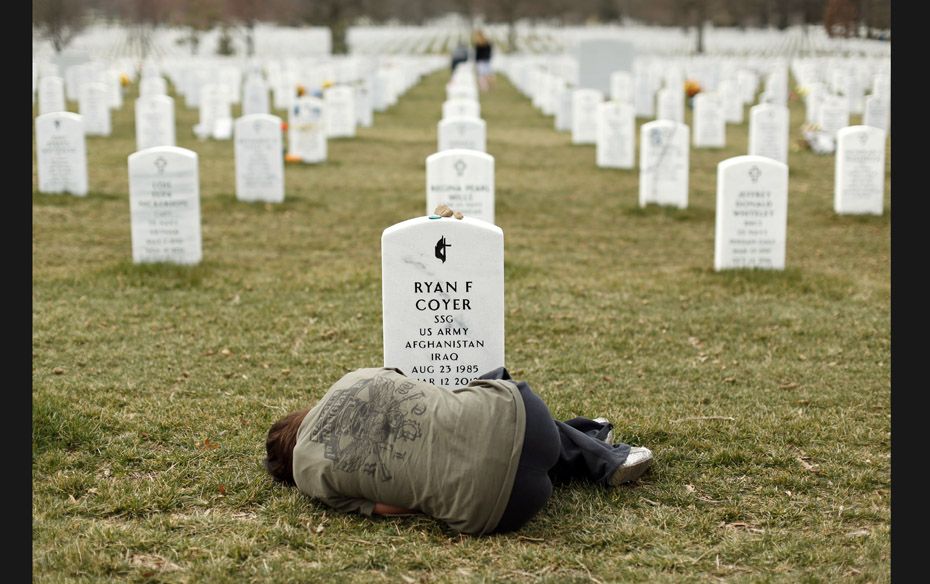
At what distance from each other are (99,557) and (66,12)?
135 feet

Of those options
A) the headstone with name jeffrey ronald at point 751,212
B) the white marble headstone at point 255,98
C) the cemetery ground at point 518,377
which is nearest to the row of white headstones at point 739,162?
the headstone with name jeffrey ronald at point 751,212

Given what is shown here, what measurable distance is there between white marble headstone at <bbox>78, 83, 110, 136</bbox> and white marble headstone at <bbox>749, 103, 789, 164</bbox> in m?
12.4

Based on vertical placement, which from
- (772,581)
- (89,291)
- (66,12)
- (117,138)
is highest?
(66,12)

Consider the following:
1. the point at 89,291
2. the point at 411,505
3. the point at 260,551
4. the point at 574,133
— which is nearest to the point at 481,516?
the point at 411,505

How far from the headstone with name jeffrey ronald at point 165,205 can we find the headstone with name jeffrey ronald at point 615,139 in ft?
30.0

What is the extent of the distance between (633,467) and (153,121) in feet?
46.0

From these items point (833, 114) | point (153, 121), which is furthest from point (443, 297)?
point (833, 114)

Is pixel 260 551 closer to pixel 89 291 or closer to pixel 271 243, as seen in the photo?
pixel 89 291

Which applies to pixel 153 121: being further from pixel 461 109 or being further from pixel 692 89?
pixel 692 89

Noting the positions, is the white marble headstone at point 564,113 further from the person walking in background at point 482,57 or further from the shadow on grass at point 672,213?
the person walking in background at point 482,57

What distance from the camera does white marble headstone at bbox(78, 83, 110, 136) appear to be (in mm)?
21922

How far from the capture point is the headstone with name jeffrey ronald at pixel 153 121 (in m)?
17.5

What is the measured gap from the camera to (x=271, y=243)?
11.6 meters

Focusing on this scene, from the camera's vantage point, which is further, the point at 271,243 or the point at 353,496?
the point at 271,243
